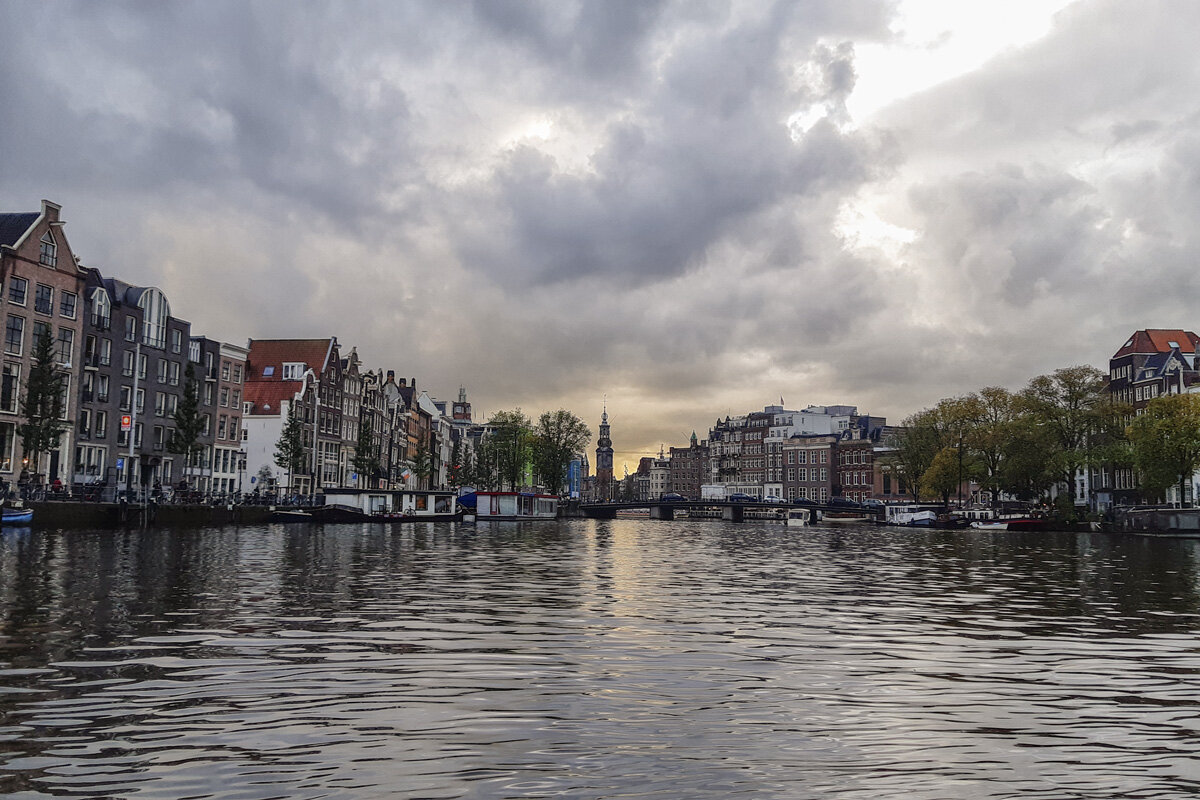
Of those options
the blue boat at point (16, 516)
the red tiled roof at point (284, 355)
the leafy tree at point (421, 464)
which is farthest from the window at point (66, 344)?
the leafy tree at point (421, 464)

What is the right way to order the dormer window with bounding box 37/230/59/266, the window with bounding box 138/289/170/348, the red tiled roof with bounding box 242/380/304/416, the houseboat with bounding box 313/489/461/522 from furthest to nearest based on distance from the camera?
1. the red tiled roof with bounding box 242/380/304/416
2. the houseboat with bounding box 313/489/461/522
3. the window with bounding box 138/289/170/348
4. the dormer window with bounding box 37/230/59/266

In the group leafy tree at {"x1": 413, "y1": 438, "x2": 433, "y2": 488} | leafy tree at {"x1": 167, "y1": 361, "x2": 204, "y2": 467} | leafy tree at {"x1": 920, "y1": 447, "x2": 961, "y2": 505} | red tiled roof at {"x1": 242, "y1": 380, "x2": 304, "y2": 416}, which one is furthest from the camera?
leafy tree at {"x1": 413, "y1": 438, "x2": 433, "y2": 488}

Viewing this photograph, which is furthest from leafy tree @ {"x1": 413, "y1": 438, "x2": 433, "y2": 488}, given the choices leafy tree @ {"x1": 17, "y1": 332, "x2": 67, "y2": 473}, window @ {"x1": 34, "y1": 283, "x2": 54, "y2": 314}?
leafy tree @ {"x1": 17, "y1": 332, "x2": 67, "y2": 473}

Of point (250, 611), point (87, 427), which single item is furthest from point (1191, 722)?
point (87, 427)

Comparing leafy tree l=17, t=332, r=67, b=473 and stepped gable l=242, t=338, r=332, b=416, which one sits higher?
stepped gable l=242, t=338, r=332, b=416

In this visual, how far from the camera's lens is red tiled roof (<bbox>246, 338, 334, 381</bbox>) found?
13725cm

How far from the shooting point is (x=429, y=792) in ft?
33.4

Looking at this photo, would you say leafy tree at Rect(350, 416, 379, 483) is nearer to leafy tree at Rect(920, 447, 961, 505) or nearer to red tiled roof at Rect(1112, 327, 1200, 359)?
leafy tree at Rect(920, 447, 961, 505)

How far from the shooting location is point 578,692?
50.8ft

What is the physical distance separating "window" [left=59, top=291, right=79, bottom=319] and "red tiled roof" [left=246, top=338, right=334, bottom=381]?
4573 cm

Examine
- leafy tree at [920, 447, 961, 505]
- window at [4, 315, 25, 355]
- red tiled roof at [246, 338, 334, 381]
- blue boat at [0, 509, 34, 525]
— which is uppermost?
red tiled roof at [246, 338, 334, 381]

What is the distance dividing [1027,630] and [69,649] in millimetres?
20542

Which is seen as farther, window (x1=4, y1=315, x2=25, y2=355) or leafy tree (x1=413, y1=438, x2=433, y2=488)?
leafy tree (x1=413, y1=438, x2=433, y2=488)

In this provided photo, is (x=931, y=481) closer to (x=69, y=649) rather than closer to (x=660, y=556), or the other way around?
(x=660, y=556)
